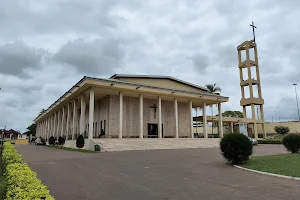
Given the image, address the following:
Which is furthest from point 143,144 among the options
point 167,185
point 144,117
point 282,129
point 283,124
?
point 283,124

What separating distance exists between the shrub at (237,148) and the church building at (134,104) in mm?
15484

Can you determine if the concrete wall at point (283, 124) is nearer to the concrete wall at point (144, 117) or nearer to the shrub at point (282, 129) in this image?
the shrub at point (282, 129)

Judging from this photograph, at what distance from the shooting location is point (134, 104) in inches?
1210

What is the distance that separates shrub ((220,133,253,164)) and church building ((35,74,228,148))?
15484mm

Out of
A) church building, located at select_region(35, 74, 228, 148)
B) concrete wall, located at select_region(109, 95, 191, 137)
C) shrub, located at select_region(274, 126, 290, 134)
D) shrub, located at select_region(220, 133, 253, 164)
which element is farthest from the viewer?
shrub, located at select_region(274, 126, 290, 134)

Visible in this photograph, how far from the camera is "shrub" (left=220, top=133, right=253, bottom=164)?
11.1 meters

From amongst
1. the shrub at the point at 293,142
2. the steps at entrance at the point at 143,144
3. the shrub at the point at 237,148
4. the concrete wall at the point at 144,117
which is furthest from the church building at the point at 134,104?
the shrub at the point at 237,148

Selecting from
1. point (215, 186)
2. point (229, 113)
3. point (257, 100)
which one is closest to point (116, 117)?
point (215, 186)

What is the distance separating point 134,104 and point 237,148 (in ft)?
67.6

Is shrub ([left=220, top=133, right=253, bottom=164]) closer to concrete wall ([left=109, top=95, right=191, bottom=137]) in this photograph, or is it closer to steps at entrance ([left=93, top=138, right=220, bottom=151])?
steps at entrance ([left=93, top=138, right=220, bottom=151])

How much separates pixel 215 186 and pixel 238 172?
288cm

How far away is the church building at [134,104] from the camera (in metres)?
25.9

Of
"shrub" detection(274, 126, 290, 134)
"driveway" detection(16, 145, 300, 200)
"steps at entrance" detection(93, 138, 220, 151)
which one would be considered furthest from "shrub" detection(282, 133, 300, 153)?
"shrub" detection(274, 126, 290, 134)

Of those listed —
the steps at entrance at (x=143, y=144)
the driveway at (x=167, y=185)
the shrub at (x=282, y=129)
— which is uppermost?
the shrub at (x=282, y=129)
